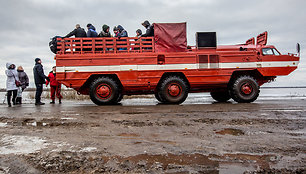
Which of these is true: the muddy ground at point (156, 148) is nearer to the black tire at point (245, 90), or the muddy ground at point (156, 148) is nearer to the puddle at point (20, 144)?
the puddle at point (20, 144)

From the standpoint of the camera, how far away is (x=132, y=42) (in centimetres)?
725

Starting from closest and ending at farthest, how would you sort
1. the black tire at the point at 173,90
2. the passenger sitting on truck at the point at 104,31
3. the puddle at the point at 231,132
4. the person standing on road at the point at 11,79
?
the puddle at the point at 231,132 < the black tire at the point at 173,90 < the person standing on road at the point at 11,79 < the passenger sitting on truck at the point at 104,31

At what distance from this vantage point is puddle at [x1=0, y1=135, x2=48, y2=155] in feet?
6.57

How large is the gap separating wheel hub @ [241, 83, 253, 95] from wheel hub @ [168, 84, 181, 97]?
246 cm

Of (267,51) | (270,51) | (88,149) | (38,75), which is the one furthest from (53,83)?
(270,51)

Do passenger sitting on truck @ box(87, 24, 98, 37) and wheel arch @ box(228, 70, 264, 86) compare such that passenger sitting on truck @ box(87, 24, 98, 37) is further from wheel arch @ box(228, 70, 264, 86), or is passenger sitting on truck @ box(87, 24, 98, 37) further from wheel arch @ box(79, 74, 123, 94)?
wheel arch @ box(228, 70, 264, 86)

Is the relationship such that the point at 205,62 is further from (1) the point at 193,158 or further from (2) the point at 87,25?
(1) the point at 193,158

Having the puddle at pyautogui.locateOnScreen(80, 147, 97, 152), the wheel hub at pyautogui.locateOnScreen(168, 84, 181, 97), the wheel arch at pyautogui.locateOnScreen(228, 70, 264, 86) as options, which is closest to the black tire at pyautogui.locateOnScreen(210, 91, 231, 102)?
the wheel arch at pyautogui.locateOnScreen(228, 70, 264, 86)

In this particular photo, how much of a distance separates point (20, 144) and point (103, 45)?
542 cm

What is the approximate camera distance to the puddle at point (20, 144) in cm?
200

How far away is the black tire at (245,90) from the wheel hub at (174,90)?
2123mm

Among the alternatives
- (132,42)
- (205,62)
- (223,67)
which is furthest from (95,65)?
(223,67)

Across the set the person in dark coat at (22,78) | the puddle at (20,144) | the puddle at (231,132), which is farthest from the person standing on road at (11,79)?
the puddle at (231,132)

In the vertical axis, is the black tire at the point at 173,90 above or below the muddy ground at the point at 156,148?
above
